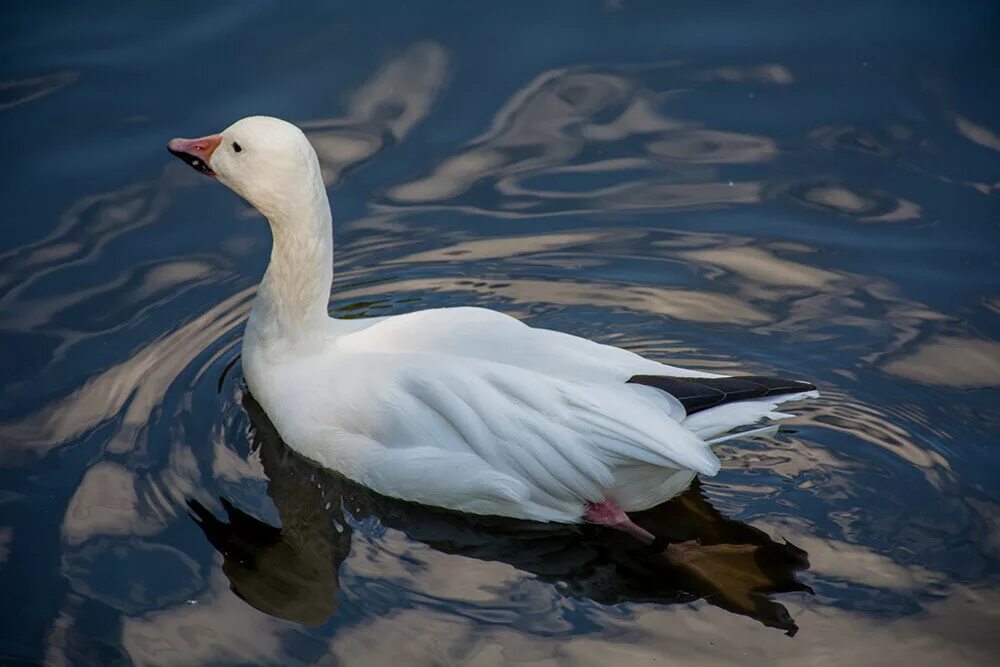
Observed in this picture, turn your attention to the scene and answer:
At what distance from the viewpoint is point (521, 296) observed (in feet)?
23.4

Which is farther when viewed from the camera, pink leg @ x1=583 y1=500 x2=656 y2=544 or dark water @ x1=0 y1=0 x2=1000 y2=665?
pink leg @ x1=583 y1=500 x2=656 y2=544

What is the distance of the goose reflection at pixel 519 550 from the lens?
5.42m

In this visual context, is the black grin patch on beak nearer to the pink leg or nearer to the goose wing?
the goose wing

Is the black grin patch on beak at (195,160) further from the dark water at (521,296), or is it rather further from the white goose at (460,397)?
the dark water at (521,296)

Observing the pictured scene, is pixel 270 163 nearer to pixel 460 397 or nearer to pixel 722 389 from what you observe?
pixel 460 397

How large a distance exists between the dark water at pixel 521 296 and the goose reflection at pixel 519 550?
0.02 metres

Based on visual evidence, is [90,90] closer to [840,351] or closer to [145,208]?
[145,208]

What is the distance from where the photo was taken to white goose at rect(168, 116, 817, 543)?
17.9 feet

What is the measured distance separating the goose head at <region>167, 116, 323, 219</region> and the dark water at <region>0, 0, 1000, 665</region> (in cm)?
113

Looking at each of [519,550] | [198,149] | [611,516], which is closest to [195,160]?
[198,149]

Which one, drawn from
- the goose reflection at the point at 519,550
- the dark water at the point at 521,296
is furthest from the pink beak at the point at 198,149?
the goose reflection at the point at 519,550

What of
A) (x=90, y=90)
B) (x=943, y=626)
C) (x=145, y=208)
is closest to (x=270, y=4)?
(x=90, y=90)

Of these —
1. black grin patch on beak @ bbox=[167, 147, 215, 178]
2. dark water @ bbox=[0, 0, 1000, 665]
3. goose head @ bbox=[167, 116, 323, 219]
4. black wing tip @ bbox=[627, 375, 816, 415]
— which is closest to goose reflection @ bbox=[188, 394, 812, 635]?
dark water @ bbox=[0, 0, 1000, 665]

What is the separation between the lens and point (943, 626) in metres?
5.18
